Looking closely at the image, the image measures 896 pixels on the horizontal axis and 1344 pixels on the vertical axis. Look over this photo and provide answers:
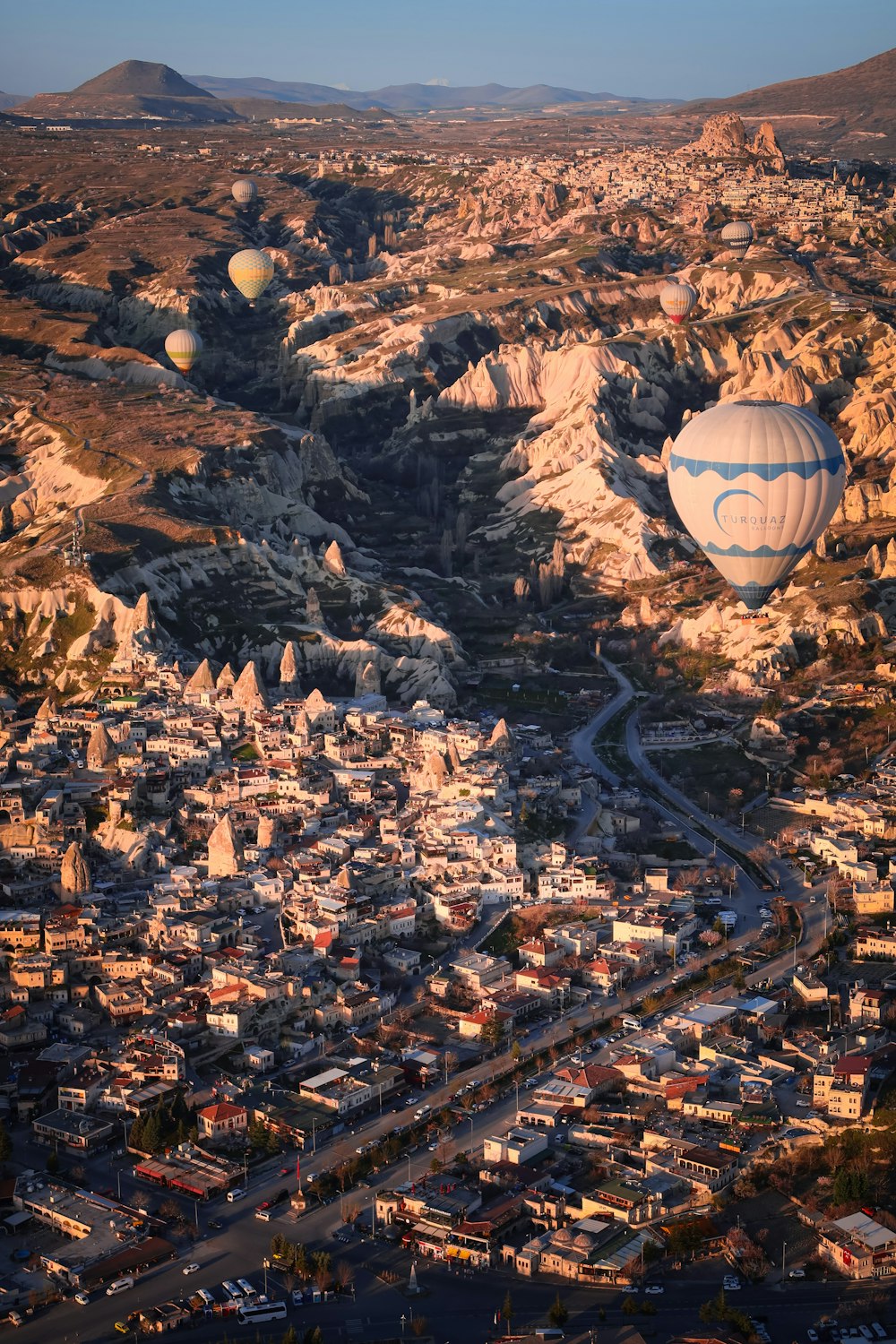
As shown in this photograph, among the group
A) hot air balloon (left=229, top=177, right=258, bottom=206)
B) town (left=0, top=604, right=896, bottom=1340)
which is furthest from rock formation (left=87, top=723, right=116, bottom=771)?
hot air balloon (left=229, top=177, right=258, bottom=206)

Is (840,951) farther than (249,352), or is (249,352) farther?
(249,352)

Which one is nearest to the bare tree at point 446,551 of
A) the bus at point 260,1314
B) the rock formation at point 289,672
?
the rock formation at point 289,672

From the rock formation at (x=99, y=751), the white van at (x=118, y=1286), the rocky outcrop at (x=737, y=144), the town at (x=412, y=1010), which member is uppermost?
the rocky outcrop at (x=737, y=144)

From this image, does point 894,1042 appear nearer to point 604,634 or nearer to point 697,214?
point 604,634

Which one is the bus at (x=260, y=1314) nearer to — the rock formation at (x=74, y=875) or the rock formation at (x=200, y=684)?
the rock formation at (x=74, y=875)

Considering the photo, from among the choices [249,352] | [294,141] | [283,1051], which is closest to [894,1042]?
[283,1051]
